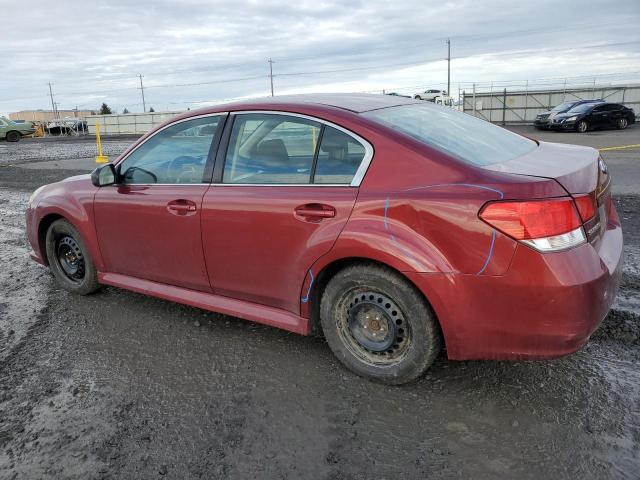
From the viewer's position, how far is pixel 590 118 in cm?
2400

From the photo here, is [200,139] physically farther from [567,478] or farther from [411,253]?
[567,478]

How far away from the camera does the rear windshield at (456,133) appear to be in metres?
3.04

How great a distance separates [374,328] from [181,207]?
1539 mm

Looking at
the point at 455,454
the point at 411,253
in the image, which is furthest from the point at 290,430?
the point at 411,253

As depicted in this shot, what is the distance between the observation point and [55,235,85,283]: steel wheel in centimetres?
470

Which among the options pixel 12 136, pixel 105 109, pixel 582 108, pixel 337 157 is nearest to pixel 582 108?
pixel 582 108

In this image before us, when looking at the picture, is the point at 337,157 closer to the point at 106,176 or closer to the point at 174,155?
the point at 174,155

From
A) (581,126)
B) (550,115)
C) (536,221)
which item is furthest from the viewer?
(550,115)

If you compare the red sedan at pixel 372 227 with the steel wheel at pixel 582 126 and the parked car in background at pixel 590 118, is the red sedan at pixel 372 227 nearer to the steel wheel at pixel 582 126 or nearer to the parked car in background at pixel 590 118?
the parked car in background at pixel 590 118

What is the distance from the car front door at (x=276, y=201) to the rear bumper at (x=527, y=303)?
66cm

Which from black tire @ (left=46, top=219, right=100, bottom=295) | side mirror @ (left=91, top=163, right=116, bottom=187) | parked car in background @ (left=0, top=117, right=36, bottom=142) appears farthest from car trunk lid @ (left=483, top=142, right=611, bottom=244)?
parked car in background @ (left=0, top=117, right=36, bottom=142)

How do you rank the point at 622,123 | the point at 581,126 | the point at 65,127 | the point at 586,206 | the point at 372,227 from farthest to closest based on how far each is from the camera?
the point at 65,127 → the point at 622,123 → the point at 581,126 → the point at 372,227 → the point at 586,206

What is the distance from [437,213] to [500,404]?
1.10 meters

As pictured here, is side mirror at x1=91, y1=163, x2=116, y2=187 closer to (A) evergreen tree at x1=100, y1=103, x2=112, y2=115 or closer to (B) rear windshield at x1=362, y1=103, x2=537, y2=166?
(B) rear windshield at x1=362, y1=103, x2=537, y2=166
